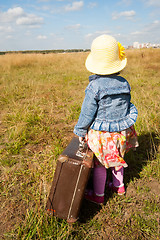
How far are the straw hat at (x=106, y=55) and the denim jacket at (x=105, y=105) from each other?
0.07m

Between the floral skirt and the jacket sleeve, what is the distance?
0.26 ft

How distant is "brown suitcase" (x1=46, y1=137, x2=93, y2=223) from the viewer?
52.9 inches

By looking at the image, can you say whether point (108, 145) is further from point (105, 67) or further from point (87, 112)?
point (105, 67)

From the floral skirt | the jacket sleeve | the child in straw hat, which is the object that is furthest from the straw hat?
the floral skirt

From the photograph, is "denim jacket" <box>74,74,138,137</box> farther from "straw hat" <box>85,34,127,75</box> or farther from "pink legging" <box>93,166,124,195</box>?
"pink legging" <box>93,166,124,195</box>

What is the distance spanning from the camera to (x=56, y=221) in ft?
4.65

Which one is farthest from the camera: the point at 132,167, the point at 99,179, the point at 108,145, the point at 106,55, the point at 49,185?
the point at 132,167

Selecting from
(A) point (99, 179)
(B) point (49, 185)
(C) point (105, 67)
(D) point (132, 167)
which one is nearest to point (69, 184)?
(A) point (99, 179)

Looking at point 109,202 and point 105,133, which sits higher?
point 105,133

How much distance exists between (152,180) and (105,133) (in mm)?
1018

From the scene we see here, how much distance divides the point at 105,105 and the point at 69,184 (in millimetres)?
704

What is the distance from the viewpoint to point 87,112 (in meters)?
1.42

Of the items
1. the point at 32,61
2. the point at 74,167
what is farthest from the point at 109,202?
the point at 32,61

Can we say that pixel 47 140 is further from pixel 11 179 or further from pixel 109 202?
pixel 109 202
